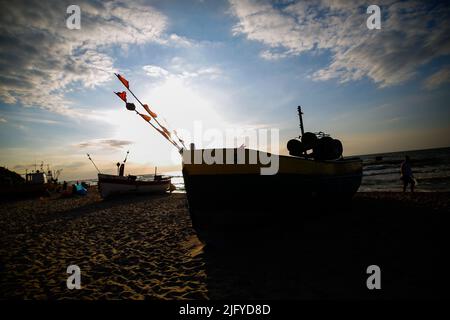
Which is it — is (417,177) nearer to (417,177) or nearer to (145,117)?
(417,177)

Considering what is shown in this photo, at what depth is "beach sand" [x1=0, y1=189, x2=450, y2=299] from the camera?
433cm

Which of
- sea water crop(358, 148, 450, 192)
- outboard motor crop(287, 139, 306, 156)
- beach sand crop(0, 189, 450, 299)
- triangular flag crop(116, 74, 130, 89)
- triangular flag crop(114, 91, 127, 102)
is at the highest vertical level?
triangular flag crop(116, 74, 130, 89)

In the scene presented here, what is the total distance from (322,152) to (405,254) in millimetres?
6235

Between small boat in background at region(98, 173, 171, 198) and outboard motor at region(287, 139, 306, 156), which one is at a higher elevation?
outboard motor at region(287, 139, 306, 156)

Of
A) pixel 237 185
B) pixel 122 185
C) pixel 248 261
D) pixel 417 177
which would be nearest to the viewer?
pixel 248 261

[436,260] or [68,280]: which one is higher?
[436,260]

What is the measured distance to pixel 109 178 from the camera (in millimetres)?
23125

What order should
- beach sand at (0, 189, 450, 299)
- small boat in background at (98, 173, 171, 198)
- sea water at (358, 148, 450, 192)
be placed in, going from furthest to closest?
small boat in background at (98, 173, 171, 198), sea water at (358, 148, 450, 192), beach sand at (0, 189, 450, 299)

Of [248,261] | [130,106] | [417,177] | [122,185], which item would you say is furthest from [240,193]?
[417,177]

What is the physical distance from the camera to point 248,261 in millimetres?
5664

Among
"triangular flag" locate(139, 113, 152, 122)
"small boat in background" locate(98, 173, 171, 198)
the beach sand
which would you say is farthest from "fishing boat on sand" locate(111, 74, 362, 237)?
"small boat in background" locate(98, 173, 171, 198)

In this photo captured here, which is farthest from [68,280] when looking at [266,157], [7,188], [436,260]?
[7,188]

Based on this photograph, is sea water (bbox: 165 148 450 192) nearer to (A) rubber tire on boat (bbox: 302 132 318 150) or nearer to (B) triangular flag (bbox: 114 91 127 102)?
(A) rubber tire on boat (bbox: 302 132 318 150)
